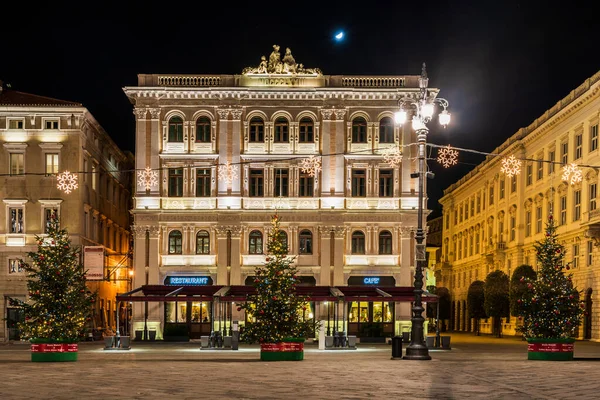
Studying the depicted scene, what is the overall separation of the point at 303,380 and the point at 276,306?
11.5 metres

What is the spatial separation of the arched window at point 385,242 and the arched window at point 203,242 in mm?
11309

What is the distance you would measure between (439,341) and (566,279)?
12.9m

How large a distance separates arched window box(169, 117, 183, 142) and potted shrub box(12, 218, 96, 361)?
26802 millimetres

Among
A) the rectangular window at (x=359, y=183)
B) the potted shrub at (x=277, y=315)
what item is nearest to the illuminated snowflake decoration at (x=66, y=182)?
the rectangular window at (x=359, y=183)

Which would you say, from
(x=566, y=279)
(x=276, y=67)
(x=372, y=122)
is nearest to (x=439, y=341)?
(x=566, y=279)

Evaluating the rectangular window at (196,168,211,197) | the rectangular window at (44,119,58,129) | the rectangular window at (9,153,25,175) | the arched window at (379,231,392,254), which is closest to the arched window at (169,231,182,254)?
the rectangular window at (196,168,211,197)

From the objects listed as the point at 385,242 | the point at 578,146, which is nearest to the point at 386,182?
the point at 385,242

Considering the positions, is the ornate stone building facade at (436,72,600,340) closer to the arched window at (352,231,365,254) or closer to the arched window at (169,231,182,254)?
the arched window at (352,231,365,254)

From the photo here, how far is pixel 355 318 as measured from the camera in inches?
2432

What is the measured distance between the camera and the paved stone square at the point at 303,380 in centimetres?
2066

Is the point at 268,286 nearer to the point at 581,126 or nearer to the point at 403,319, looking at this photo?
the point at 403,319

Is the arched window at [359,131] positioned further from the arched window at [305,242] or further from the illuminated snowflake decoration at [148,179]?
the illuminated snowflake decoration at [148,179]

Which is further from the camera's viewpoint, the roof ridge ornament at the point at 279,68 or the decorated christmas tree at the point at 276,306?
the roof ridge ornament at the point at 279,68

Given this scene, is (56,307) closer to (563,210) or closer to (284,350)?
(284,350)
